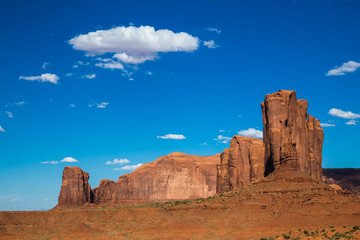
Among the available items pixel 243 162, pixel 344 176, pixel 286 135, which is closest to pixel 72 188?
pixel 243 162

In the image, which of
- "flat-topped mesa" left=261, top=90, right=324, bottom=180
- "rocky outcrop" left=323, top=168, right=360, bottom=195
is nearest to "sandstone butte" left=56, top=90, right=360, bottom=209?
"flat-topped mesa" left=261, top=90, right=324, bottom=180

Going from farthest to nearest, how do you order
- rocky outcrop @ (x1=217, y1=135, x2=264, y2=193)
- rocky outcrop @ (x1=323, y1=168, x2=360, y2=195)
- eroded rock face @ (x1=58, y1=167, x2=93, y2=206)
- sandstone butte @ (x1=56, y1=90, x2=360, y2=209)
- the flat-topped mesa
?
rocky outcrop @ (x1=323, y1=168, x2=360, y2=195), eroded rock face @ (x1=58, y1=167, x2=93, y2=206), rocky outcrop @ (x1=217, y1=135, x2=264, y2=193), sandstone butte @ (x1=56, y1=90, x2=360, y2=209), the flat-topped mesa

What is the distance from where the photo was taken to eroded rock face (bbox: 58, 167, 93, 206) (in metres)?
158

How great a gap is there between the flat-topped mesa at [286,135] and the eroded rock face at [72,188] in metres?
85.4

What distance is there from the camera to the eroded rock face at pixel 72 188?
519 ft

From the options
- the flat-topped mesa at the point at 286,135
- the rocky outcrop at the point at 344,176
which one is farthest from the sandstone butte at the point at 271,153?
the rocky outcrop at the point at 344,176

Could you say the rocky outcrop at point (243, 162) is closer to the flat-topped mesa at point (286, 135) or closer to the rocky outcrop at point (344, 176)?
the flat-topped mesa at point (286, 135)

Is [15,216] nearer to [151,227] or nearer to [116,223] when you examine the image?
[116,223]

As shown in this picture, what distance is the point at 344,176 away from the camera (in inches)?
7175

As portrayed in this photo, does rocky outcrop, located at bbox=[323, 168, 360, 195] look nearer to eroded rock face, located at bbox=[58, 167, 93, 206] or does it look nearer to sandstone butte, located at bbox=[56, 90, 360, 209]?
sandstone butte, located at bbox=[56, 90, 360, 209]

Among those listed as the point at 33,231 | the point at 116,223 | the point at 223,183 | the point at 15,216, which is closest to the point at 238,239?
the point at 116,223

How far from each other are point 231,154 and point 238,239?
51737 millimetres

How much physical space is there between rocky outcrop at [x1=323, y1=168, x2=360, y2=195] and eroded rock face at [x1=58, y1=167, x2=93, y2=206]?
8257 cm

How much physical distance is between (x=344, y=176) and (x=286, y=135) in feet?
354
